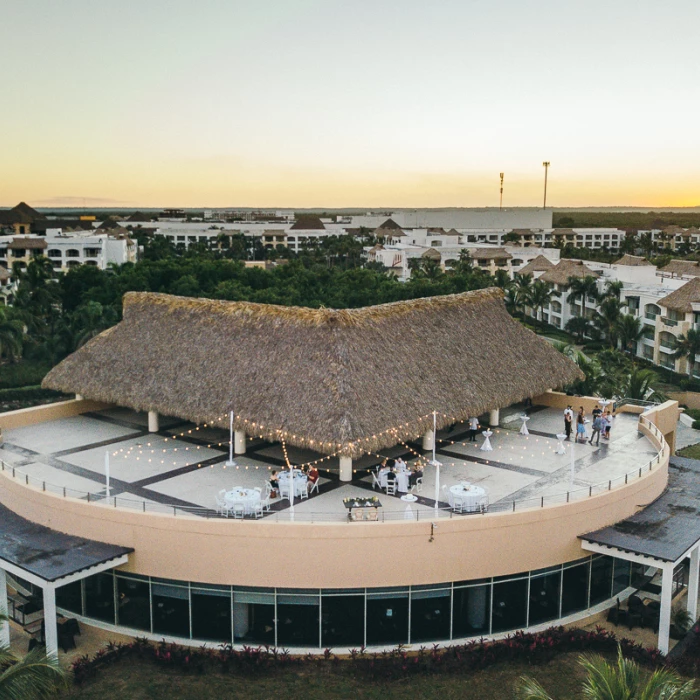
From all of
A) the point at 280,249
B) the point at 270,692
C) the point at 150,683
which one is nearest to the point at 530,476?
the point at 270,692

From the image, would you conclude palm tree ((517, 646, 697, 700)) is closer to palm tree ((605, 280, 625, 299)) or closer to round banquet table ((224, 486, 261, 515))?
round banquet table ((224, 486, 261, 515))

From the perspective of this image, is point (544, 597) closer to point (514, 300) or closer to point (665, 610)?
point (665, 610)

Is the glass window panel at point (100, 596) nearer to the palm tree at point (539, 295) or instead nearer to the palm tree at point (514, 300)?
the palm tree at point (514, 300)

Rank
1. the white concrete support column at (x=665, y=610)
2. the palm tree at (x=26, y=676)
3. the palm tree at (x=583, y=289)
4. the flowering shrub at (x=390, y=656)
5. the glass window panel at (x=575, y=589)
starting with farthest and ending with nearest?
1. the palm tree at (x=583, y=289)
2. the glass window panel at (x=575, y=589)
3. the white concrete support column at (x=665, y=610)
4. the flowering shrub at (x=390, y=656)
5. the palm tree at (x=26, y=676)

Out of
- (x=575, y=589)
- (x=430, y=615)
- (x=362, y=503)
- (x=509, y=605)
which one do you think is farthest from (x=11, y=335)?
(x=575, y=589)

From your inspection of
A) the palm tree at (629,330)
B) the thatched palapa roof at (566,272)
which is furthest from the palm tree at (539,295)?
the palm tree at (629,330)

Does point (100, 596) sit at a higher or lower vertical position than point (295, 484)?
lower

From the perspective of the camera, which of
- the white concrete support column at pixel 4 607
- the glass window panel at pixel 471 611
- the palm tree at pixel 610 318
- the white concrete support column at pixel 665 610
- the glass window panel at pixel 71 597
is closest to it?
the white concrete support column at pixel 4 607
